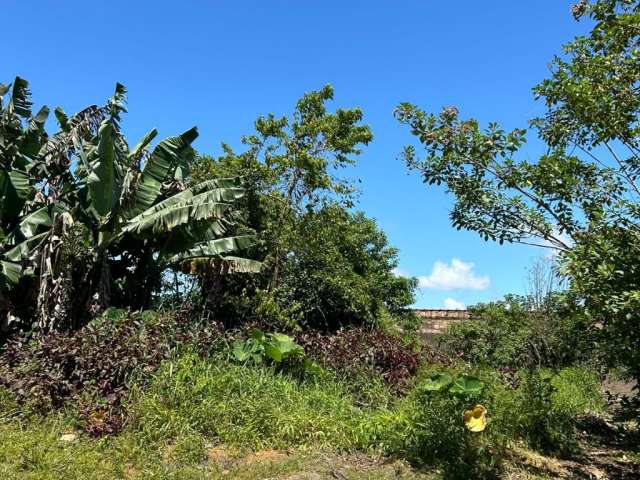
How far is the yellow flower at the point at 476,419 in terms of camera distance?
19.0 ft

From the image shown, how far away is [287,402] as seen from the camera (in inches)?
284

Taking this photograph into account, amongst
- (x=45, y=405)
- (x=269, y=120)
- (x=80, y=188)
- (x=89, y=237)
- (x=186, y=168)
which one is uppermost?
(x=269, y=120)

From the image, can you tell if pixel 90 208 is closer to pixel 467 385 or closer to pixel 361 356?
pixel 361 356

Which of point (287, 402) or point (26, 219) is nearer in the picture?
point (287, 402)

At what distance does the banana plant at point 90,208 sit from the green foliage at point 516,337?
6360 millimetres

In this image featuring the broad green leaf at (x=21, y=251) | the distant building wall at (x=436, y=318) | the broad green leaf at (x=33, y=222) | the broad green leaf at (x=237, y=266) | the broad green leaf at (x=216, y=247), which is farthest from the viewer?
the distant building wall at (x=436, y=318)

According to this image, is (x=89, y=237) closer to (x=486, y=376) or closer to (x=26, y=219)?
(x=26, y=219)

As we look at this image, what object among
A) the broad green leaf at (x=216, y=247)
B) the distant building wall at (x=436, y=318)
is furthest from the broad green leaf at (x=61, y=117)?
the distant building wall at (x=436, y=318)

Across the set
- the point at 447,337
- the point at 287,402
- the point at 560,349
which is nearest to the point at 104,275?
the point at 287,402

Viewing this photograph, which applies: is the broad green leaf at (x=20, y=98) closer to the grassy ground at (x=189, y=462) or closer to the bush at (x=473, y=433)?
the grassy ground at (x=189, y=462)

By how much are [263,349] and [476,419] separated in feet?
11.5

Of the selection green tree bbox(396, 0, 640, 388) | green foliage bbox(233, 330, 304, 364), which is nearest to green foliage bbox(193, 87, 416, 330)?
green foliage bbox(233, 330, 304, 364)

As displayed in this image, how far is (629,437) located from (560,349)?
29.1ft

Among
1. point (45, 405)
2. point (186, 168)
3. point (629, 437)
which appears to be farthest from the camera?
point (186, 168)
